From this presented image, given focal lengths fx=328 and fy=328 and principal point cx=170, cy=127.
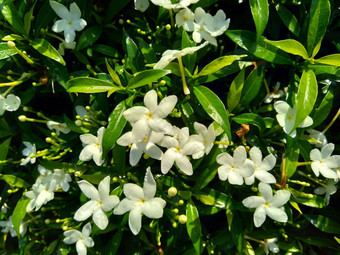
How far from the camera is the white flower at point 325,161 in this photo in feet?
5.01

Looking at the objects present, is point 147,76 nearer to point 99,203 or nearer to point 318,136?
point 99,203

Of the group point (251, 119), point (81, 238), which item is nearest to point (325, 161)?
point (251, 119)

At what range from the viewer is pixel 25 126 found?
1.88 metres

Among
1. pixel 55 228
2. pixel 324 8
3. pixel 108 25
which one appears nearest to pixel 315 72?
pixel 324 8

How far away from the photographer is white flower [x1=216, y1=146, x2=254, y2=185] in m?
1.41

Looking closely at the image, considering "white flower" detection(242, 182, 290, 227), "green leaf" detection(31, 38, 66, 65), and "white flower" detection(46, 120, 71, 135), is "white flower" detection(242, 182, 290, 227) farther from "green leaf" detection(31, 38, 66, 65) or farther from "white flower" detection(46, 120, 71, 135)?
"green leaf" detection(31, 38, 66, 65)

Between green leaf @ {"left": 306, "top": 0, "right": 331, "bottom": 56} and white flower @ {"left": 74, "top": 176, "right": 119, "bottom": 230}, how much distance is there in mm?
1096

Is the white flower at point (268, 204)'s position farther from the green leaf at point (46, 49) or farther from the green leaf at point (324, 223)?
the green leaf at point (46, 49)

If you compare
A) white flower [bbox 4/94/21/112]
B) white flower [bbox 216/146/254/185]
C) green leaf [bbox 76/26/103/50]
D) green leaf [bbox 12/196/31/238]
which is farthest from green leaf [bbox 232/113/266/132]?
green leaf [bbox 12/196/31/238]

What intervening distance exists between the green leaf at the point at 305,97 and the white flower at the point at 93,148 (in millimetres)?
833

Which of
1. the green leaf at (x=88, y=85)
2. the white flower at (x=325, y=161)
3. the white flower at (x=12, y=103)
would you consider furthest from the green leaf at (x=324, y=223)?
the white flower at (x=12, y=103)

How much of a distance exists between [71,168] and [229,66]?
966mm

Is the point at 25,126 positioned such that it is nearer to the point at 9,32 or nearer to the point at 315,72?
the point at 9,32

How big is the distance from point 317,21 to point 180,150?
84 centimetres
